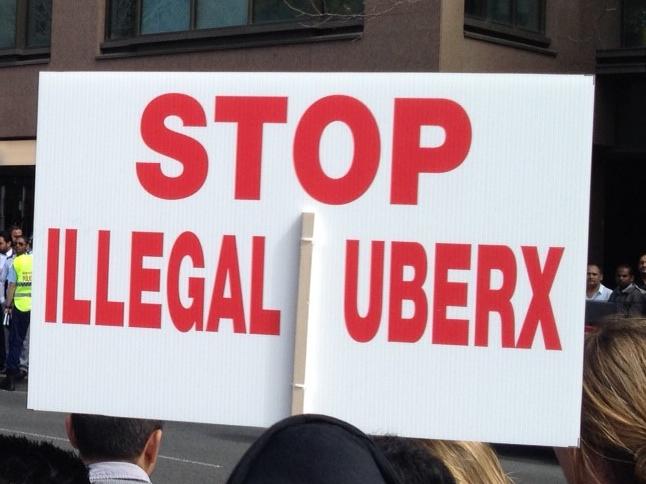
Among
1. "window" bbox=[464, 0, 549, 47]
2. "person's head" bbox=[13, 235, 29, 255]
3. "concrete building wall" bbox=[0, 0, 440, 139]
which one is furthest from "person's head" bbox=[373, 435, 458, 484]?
"person's head" bbox=[13, 235, 29, 255]

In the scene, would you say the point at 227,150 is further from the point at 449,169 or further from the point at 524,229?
the point at 524,229

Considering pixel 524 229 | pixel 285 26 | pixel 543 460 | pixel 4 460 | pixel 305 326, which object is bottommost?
pixel 543 460

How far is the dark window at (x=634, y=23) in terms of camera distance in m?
18.3

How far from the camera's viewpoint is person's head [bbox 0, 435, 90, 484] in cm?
204

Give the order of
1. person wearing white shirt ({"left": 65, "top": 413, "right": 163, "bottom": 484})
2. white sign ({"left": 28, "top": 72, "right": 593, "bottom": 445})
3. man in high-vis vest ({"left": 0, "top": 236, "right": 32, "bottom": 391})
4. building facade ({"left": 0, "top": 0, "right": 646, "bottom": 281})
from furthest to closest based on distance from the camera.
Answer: building facade ({"left": 0, "top": 0, "right": 646, "bottom": 281}), man in high-vis vest ({"left": 0, "top": 236, "right": 32, "bottom": 391}), person wearing white shirt ({"left": 65, "top": 413, "right": 163, "bottom": 484}), white sign ({"left": 28, "top": 72, "right": 593, "bottom": 445})

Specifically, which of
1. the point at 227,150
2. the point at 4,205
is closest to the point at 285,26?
the point at 4,205

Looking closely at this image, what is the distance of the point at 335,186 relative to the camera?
269 centimetres

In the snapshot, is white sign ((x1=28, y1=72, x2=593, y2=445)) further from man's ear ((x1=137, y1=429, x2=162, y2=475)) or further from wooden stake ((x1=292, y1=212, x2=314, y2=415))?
man's ear ((x1=137, y1=429, x2=162, y2=475))

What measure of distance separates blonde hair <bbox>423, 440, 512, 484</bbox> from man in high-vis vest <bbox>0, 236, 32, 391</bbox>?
1388cm

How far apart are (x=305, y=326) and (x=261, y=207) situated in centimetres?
27

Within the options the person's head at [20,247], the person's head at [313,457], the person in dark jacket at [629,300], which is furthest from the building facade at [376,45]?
the person's head at [313,457]

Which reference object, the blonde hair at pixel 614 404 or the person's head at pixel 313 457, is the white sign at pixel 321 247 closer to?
the blonde hair at pixel 614 404

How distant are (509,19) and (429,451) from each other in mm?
15493

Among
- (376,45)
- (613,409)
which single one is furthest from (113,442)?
(376,45)
